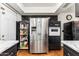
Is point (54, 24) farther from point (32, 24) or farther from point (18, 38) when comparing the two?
point (18, 38)

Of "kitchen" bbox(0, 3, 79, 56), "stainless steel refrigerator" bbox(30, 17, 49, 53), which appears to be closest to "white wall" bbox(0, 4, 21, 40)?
"kitchen" bbox(0, 3, 79, 56)

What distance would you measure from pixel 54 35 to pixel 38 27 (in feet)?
3.53

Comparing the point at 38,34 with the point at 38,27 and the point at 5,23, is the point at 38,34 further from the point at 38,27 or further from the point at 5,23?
the point at 5,23

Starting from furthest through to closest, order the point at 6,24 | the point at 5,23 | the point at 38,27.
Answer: the point at 38,27, the point at 6,24, the point at 5,23

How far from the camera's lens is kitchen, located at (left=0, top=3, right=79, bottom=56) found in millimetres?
4129

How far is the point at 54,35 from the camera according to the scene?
217 inches

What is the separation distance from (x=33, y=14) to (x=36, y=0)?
5.46m

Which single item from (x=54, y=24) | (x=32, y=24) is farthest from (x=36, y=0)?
(x=54, y=24)

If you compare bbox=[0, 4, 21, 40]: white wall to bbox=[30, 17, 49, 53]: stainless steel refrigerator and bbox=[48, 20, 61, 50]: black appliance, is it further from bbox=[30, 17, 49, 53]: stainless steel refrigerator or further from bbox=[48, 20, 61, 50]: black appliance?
bbox=[48, 20, 61, 50]: black appliance

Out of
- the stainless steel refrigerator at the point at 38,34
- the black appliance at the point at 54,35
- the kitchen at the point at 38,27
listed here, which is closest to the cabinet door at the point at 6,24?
the kitchen at the point at 38,27

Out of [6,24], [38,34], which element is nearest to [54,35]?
[38,34]

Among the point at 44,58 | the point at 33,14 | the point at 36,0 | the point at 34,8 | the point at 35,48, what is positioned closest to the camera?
the point at 44,58

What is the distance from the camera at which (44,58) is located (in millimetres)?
714

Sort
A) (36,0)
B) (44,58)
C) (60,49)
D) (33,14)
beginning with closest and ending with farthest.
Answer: (44,58) → (36,0) → (60,49) → (33,14)
